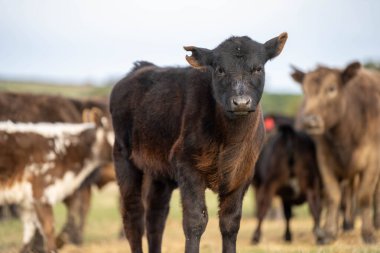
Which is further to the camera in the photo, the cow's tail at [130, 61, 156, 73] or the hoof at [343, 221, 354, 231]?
the hoof at [343, 221, 354, 231]

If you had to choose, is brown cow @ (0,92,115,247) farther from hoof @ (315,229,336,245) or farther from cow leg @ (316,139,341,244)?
hoof @ (315,229,336,245)

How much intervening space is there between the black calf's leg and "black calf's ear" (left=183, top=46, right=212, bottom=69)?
1241 millimetres

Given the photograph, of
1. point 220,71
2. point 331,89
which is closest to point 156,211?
point 220,71

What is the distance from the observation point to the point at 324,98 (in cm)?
1300

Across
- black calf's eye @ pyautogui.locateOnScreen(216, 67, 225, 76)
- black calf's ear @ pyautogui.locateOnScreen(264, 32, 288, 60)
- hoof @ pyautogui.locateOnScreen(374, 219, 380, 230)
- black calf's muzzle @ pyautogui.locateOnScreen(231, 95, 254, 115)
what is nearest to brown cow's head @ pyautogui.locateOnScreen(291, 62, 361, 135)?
hoof @ pyautogui.locateOnScreen(374, 219, 380, 230)

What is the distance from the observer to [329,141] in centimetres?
1320

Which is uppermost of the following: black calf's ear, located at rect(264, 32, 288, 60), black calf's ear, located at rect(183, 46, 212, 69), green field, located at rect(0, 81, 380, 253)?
black calf's ear, located at rect(264, 32, 288, 60)

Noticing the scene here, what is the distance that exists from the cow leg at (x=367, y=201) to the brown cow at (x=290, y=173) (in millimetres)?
1184

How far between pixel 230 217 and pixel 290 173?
21.7 feet

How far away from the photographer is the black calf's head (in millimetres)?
7082

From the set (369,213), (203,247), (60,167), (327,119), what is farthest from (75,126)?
(369,213)

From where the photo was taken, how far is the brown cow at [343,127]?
1276 centimetres

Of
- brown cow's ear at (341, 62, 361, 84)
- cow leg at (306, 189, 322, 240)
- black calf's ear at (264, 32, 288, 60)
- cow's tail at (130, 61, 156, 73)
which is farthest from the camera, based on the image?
cow leg at (306, 189, 322, 240)

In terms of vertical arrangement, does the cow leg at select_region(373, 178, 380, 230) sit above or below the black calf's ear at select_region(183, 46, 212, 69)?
below
